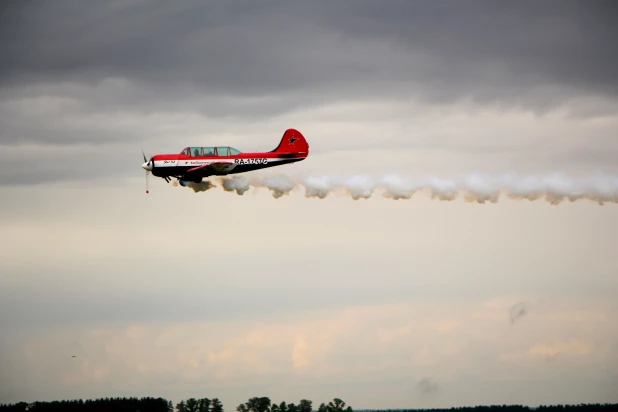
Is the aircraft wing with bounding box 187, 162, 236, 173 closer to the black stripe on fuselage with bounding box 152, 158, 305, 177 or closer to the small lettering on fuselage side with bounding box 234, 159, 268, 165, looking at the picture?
the black stripe on fuselage with bounding box 152, 158, 305, 177

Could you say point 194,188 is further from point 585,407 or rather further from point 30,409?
point 585,407

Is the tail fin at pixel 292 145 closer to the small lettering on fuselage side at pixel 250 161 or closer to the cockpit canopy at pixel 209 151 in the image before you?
the small lettering on fuselage side at pixel 250 161

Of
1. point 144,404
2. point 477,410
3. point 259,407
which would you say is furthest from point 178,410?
point 477,410

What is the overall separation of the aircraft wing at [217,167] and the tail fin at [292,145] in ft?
14.2

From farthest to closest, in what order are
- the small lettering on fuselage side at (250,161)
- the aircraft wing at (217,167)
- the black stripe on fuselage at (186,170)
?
1. the small lettering on fuselage side at (250,161)
2. the black stripe on fuselage at (186,170)
3. the aircraft wing at (217,167)

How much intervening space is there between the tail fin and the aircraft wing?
4323 millimetres

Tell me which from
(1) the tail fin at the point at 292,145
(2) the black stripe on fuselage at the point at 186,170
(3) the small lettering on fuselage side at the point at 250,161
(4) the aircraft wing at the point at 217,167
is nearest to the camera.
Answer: (4) the aircraft wing at the point at 217,167

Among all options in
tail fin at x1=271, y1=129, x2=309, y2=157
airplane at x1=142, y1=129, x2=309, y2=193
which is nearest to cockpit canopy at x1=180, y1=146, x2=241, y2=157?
airplane at x1=142, y1=129, x2=309, y2=193

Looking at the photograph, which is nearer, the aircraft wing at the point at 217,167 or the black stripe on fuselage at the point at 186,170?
the aircraft wing at the point at 217,167

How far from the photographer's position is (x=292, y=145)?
94.1m

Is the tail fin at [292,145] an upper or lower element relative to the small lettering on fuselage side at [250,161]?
upper

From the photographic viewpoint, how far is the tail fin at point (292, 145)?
307 feet

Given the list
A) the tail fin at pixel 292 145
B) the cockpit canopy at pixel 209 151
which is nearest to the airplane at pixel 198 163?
the cockpit canopy at pixel 209 151

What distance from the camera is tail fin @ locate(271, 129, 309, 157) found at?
93562 mm
